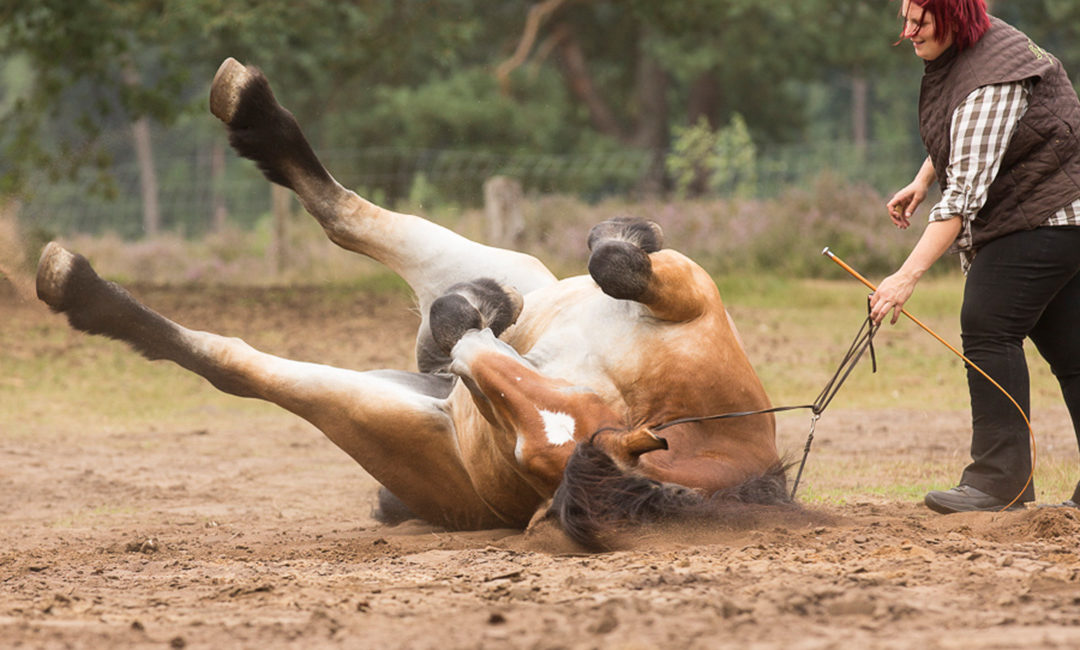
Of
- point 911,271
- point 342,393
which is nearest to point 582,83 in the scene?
point 342,393

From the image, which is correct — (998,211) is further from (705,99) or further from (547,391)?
(705,99)

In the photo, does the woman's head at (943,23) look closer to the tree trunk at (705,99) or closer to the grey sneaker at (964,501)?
the grey sneaker at (964,501)

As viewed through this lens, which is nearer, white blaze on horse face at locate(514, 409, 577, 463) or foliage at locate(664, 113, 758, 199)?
white blaze on horse face at locate(514, 409, 577, 463)

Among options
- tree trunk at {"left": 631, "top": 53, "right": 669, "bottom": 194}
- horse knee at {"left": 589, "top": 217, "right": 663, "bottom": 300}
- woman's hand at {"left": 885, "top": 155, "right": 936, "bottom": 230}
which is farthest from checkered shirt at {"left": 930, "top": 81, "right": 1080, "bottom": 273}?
tree trunk at {"left": 631, "top": 53, "right": 669, "bottom": 194}

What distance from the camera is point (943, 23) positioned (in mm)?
3732

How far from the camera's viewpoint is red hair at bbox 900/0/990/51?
146 inches

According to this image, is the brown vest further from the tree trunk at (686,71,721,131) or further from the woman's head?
the tree trunk at (686,71,721,131)

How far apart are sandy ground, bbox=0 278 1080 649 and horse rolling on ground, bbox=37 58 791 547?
0.53 feet

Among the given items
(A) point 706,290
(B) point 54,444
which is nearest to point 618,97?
(B) point 54,444

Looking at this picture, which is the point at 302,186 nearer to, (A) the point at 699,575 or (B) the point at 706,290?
(B) the point at 706,290

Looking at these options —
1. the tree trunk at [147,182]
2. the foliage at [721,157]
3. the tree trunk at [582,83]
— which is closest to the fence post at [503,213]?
the foliage at [721,157]

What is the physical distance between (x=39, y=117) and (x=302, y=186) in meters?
10.7

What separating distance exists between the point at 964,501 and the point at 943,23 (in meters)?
1.59

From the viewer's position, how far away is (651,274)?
376 centimetres
